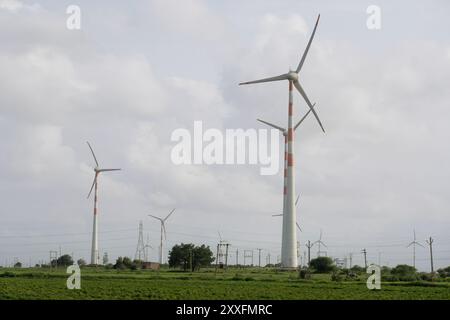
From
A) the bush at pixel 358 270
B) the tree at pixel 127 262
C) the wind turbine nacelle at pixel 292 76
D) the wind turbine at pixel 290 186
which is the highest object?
the wind turbine nacelle at pixel 292 76

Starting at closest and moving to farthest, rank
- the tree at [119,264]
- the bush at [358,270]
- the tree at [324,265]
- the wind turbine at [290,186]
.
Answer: the wind turbine at [290,186]
the tree at [324,265]
the bush at [358,270]
the tree at [119,264]

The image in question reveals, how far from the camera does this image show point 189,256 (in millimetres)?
180000

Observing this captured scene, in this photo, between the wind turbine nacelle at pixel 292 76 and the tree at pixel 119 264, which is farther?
the tree at pixel 119 264

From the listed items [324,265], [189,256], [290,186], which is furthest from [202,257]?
[290,186]

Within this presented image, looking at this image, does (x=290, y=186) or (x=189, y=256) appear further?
(x=189, y=256)

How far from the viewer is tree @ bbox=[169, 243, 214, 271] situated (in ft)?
587

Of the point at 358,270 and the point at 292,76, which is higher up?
the point at 292,76

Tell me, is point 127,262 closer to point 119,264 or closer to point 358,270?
point 119,264

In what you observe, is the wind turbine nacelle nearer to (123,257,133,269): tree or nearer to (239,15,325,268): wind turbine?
(239,15,325,268): wind turbine

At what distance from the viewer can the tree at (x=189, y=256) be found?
179000 millimetres

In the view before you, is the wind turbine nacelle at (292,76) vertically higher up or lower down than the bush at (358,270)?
higher up

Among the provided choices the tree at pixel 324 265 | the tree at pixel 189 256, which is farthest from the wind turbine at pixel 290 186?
the tree at pixel 189 256

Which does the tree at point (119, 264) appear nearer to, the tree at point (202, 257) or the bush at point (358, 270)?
the tree at point (202, 257)
